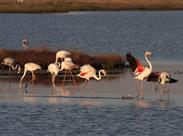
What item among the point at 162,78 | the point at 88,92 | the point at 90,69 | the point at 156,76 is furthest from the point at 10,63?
the point at 162,78

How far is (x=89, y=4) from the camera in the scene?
7581 cm

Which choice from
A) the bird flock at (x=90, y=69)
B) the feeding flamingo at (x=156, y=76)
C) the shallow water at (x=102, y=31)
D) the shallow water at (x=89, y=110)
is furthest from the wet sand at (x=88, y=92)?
the shallow water at (x=102, y=31)

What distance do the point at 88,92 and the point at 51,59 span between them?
17.5ft

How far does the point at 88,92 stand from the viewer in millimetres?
24078

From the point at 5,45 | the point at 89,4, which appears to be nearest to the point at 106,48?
the point at 5,45

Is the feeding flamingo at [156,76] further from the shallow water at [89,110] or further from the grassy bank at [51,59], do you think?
the grassy bank at [51,59]

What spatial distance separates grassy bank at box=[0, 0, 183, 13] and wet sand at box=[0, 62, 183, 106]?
149 feet

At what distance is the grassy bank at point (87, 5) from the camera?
238ft

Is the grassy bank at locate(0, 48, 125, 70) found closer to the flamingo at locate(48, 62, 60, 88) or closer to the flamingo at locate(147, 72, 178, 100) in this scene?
the flamingo at locate(48, 62, 60, 88)

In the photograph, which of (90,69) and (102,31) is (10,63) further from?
(102,31)

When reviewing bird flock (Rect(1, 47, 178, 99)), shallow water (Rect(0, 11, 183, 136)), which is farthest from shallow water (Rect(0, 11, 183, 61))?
bird flock (Rect(1, 47, 178, 99))

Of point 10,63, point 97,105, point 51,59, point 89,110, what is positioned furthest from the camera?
point 51,59

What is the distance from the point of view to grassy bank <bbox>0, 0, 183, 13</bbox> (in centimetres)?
7244

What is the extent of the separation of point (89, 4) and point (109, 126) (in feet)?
187
